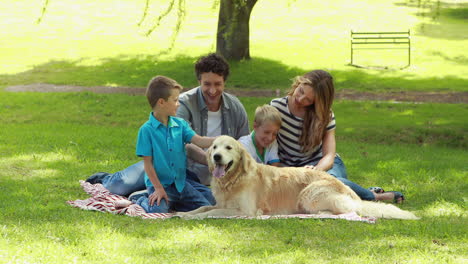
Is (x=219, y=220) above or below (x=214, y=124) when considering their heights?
below

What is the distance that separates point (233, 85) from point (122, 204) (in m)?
13.0

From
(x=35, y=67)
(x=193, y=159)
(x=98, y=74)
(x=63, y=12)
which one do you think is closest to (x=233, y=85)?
(x=98, y=74)

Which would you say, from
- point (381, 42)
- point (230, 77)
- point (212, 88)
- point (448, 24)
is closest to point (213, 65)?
point (212, 88)

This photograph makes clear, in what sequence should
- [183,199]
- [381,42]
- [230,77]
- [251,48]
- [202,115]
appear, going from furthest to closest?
[251,48]
[381,42]
[230,77]
[202,115]
[183,199]

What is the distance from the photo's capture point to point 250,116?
49.1ft

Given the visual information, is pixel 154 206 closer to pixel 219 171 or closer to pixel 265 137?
pixel 219 171

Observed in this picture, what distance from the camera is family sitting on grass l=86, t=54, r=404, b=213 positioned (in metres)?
6.81

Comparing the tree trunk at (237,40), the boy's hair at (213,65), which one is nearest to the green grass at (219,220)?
the boy's hair at (213,65)

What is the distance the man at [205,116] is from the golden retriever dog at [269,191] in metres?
0.83

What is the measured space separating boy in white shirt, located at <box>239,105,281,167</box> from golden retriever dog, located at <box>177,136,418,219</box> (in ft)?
1.42

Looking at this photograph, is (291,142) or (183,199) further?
(291,142)

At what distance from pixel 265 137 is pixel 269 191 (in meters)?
0.67

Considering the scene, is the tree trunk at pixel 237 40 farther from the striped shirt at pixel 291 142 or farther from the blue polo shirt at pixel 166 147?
the blue polo shirt at pixel 166 147

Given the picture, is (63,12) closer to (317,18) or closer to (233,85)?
(317,18)
